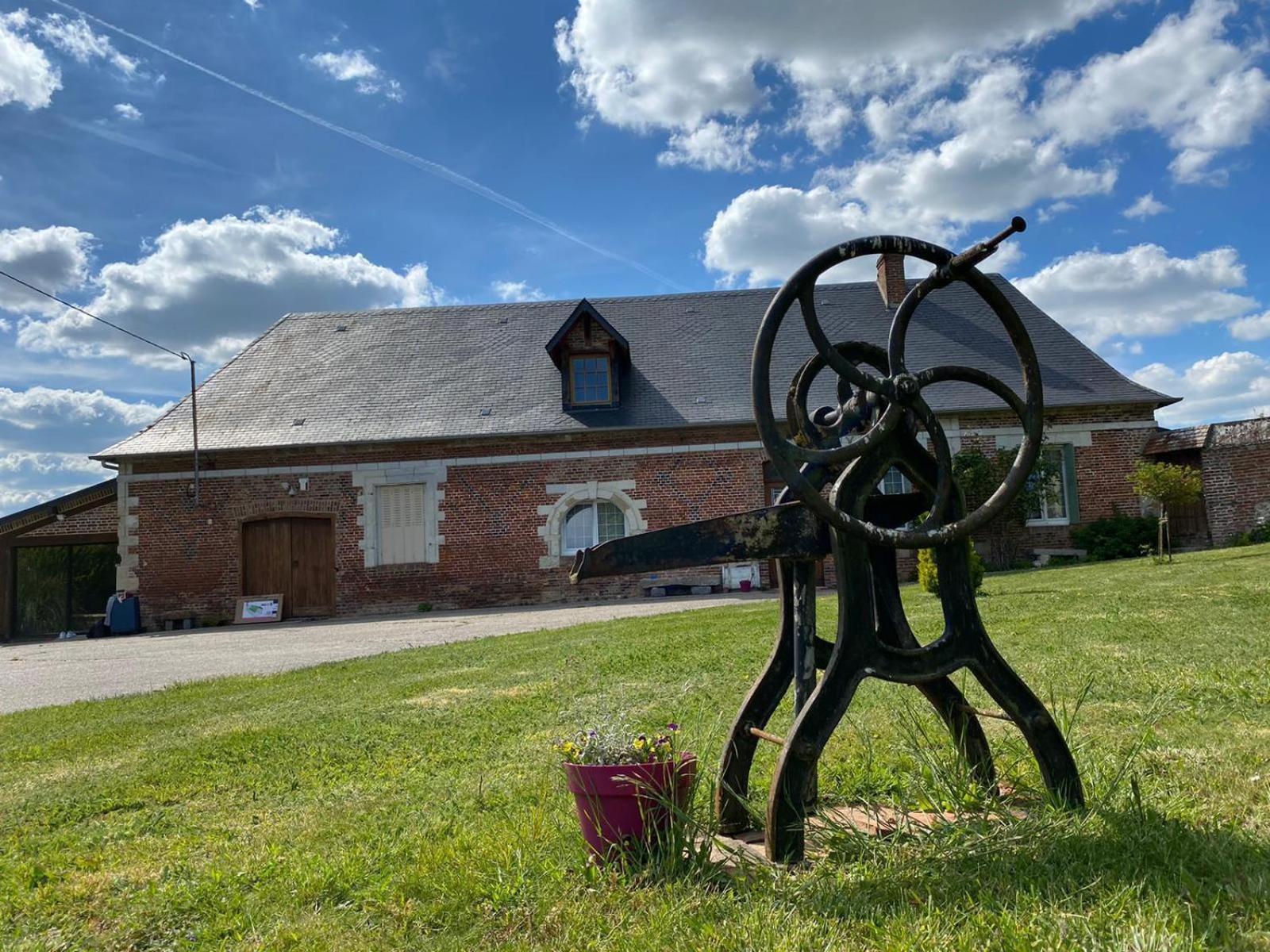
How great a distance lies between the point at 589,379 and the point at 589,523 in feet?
→ 9.62

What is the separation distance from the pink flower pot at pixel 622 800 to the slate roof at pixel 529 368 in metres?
14.9

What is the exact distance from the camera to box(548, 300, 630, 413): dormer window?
1884cm

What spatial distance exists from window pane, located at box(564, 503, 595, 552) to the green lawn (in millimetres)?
11169

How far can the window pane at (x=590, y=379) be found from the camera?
62.0ft

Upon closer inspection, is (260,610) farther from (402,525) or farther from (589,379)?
(589,379)

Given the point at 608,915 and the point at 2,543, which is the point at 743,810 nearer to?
the point at 608,915

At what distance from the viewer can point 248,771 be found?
16.1 feet

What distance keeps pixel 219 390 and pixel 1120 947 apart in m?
21.0

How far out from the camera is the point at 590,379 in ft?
62.3

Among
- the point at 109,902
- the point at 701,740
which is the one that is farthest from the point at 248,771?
the point at 701,740

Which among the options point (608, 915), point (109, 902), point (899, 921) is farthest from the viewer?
point (109, 902)

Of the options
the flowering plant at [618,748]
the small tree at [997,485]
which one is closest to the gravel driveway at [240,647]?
the small tree at [997,485]

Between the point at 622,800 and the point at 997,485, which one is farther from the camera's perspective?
the point at 997,485

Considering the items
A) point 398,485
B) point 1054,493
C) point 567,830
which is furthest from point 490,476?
point 567,830
